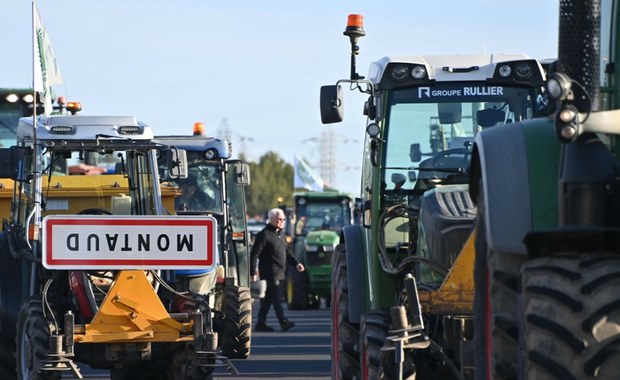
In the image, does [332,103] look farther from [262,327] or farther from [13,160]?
[262,327]

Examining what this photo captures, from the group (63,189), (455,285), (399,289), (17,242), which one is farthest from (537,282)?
(63,189)

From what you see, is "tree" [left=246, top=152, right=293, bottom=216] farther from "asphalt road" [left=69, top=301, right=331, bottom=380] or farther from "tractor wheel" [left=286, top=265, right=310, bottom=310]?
"asphalt road" [left=69, top=301, right=331, bottom=380]

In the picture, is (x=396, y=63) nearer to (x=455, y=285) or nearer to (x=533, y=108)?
(x=533, y=108)

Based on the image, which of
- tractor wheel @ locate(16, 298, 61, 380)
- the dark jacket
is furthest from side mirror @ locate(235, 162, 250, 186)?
tractor wheel @ locate(16, 298, 61, 380)

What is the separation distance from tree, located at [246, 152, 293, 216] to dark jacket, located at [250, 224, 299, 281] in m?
126

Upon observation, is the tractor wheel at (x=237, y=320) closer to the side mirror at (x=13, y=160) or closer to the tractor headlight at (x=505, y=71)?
the side mirror at (x=13, y=160)

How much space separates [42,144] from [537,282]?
8.15 meters

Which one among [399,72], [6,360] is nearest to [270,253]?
[6,360]

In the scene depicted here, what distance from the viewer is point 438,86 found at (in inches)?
479

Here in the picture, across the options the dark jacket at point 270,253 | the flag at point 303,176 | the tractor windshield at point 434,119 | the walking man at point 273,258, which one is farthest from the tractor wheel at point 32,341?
the flag at point 303,176

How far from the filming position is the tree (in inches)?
6216

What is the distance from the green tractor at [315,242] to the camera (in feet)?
117

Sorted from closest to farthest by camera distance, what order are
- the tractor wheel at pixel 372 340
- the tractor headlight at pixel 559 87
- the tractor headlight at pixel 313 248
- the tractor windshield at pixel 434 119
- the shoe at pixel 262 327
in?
the tractor headlight at pixel 559 87 → the tractor wheel at pixel 372 340 → the tractor windshield at pixel 434 119 → the shoe at pixel 262 327 → the tractor headlight at pixel 313 248

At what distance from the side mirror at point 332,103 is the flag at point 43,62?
11.5 ft
